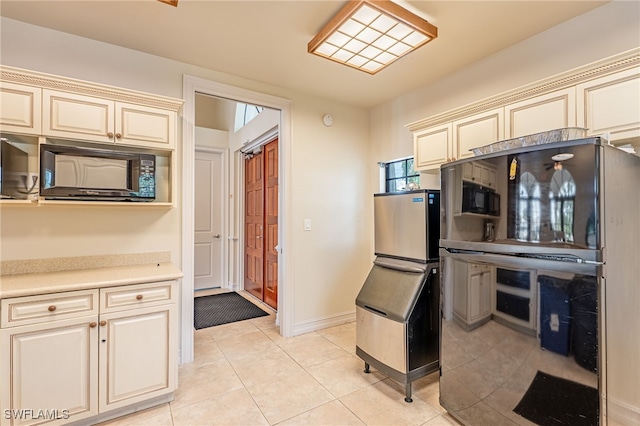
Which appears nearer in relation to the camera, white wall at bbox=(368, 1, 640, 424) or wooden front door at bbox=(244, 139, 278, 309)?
white wall at bbox=(368, 1, 640, 424)

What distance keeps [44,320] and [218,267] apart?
3.52 meters

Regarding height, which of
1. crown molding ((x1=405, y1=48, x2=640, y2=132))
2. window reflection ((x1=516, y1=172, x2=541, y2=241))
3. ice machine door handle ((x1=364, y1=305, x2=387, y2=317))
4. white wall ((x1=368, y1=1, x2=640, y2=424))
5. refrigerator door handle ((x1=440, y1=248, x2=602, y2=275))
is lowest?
ice machine door handle ((x1=364, y1=305, x2=387, y2=317))

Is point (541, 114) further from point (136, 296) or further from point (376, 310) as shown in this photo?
point (136, 296)

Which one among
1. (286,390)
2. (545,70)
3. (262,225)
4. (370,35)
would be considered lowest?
(286,390)

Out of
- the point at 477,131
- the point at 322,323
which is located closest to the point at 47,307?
the point at 322,323

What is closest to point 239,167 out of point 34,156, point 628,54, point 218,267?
point 218,267

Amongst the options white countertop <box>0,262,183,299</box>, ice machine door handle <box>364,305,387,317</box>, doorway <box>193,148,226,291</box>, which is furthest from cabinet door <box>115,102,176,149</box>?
doorway <box>193,148,226,291</box>

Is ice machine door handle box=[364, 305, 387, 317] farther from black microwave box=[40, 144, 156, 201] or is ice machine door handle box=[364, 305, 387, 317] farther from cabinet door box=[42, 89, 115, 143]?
cabinet door box=[42, 89, 115, 143]

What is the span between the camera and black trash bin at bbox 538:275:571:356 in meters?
1.42

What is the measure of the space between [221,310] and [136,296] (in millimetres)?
2282

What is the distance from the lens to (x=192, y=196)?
2.75 meters

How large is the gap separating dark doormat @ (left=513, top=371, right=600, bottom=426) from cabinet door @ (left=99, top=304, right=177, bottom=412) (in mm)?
2121

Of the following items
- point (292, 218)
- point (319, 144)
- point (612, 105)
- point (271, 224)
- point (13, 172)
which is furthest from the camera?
point (271, 224)

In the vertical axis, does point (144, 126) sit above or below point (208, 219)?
above
